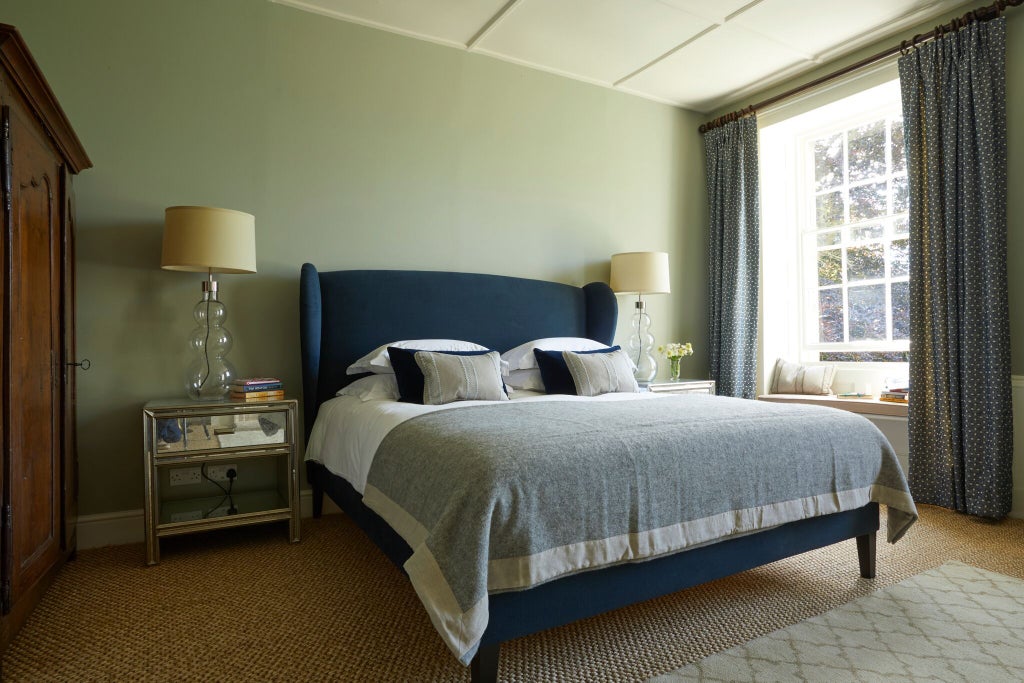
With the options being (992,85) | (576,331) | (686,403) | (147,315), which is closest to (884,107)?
(992,85)

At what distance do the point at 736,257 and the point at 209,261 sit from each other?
3534 millimetres

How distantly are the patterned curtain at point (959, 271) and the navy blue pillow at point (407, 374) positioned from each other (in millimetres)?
2638

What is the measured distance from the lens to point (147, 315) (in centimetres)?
301

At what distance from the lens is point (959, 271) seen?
3250 mm

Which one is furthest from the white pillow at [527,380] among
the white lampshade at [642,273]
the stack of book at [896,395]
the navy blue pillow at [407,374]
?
the stack of book at [896,395]

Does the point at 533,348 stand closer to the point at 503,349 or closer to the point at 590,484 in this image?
the point at 503,349

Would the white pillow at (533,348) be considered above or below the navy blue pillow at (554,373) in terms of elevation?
above

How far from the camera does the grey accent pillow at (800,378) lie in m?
4.30

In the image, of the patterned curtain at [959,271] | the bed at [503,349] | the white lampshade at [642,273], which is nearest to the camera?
the bed at [503,349]

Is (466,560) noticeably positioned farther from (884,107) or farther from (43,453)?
(884,107)

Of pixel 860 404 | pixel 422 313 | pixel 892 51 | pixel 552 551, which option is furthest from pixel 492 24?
pixel 860 404

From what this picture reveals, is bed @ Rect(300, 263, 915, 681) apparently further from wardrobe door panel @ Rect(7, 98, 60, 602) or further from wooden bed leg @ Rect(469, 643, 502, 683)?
wardrobe door panel @ Rect(7, 98, 60, 602)

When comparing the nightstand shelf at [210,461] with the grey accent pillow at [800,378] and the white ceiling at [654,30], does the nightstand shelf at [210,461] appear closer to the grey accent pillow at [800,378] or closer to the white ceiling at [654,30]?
the white ceiling at [654,30]

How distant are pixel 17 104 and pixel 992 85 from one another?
422 cm
